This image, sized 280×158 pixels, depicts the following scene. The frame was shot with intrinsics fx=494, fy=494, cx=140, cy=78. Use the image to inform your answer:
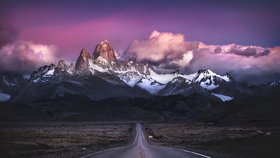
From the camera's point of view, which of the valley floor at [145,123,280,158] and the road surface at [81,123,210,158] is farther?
the valley floor at [145,123,280,158]

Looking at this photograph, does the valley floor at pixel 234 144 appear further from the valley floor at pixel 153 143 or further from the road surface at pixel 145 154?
the road surface at pixel 145 154

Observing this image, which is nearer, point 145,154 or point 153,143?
point 145,154

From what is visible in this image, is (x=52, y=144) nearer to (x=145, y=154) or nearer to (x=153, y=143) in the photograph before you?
(x=153, y=143)

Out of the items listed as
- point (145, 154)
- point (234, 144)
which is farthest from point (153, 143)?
point (145, 154)

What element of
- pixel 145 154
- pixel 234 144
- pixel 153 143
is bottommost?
pixel 145 154

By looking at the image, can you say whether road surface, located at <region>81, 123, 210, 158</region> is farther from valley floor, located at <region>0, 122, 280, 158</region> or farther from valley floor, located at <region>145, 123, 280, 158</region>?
valley floor, located at <region>145, 123, 280, 158</region>

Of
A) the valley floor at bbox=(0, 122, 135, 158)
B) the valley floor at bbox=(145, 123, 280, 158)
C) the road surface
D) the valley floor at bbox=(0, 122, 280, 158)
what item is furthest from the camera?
the valley floor at bbox=(0, 122, 135, 158)

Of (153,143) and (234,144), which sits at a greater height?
(153,143)

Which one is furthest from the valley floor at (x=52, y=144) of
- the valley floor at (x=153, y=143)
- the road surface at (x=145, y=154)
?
the road surface at (x=145, y=154)

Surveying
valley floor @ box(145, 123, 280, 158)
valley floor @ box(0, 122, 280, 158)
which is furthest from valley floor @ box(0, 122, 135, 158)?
valley floor @ box(145, 123, 280, 158)

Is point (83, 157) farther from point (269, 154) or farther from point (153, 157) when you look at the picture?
point (269, 154)

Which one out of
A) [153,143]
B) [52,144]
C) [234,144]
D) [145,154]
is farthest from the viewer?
[153,143]

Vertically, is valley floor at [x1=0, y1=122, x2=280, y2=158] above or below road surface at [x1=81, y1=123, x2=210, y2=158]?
above

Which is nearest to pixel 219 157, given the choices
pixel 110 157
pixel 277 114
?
pixel 110 157
